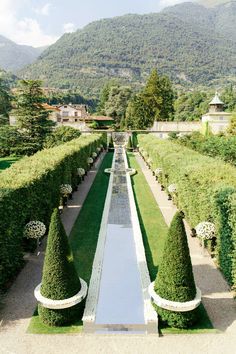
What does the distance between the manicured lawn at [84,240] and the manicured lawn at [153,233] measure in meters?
1.86

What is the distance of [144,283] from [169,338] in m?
2.21

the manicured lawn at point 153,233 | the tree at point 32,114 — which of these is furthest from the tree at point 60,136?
the manicured lawn at point 153,233

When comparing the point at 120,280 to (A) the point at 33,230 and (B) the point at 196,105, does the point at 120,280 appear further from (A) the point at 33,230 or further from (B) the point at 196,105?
(B) the point at 196,105

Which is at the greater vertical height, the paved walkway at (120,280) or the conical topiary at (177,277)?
the conical topiary at (177,277)

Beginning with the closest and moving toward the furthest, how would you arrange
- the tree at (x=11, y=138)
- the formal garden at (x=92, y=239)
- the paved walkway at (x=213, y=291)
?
the formal garden at (x=92, y=239)
the paved walkway at (x=213, y=291)
the tree at (x=11, y=138)

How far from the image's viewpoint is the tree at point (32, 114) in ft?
121

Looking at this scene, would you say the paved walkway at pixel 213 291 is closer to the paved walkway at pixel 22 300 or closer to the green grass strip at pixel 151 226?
the green grass strip at pixel 151 226

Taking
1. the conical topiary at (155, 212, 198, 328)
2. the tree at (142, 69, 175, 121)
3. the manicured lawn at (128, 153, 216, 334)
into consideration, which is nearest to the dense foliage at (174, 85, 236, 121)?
the tree at (142, 69, 175, 121)

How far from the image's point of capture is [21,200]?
1032cm

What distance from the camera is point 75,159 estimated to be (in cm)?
2173

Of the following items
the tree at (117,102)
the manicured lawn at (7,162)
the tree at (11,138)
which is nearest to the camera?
the manicured lawn at (7,162)

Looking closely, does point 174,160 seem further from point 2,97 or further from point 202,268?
point 2,97

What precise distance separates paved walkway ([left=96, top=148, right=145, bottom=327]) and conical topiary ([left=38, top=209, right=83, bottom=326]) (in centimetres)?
85

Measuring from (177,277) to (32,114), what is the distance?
33.2 m
